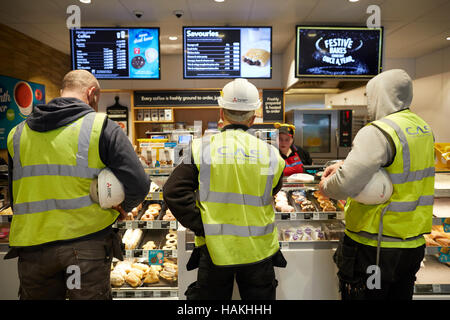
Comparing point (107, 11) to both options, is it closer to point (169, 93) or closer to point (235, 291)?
point (169, 93)

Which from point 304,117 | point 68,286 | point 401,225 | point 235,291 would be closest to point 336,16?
point 304,117

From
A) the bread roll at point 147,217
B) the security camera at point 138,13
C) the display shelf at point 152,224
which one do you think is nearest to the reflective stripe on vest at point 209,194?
the display shelf at point 152,224

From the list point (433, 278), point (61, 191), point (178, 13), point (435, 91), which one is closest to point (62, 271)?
point (61, 191)

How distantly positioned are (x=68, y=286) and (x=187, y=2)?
3844mm

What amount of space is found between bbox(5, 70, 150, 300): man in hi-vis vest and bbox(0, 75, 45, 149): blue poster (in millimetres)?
4098

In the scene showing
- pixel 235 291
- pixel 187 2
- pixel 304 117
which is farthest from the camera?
pixel 304 117

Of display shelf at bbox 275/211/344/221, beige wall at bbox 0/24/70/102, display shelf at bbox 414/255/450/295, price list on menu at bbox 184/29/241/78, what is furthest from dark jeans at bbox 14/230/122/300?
beige wall at bbox 0/24/70/102

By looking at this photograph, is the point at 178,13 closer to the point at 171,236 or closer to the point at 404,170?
the point at 171,236

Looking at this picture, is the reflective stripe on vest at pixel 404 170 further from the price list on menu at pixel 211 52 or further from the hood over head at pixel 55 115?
the price list on menu at pixel 211 52

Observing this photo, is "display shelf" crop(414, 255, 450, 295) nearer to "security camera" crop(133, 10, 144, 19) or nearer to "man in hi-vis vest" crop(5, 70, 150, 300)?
"man in hi-vis vest" crop(5, 70, 150, 300)

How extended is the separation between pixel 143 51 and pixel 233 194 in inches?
142

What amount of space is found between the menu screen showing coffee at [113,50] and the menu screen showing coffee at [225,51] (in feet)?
1.70

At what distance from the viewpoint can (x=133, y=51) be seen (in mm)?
4383
